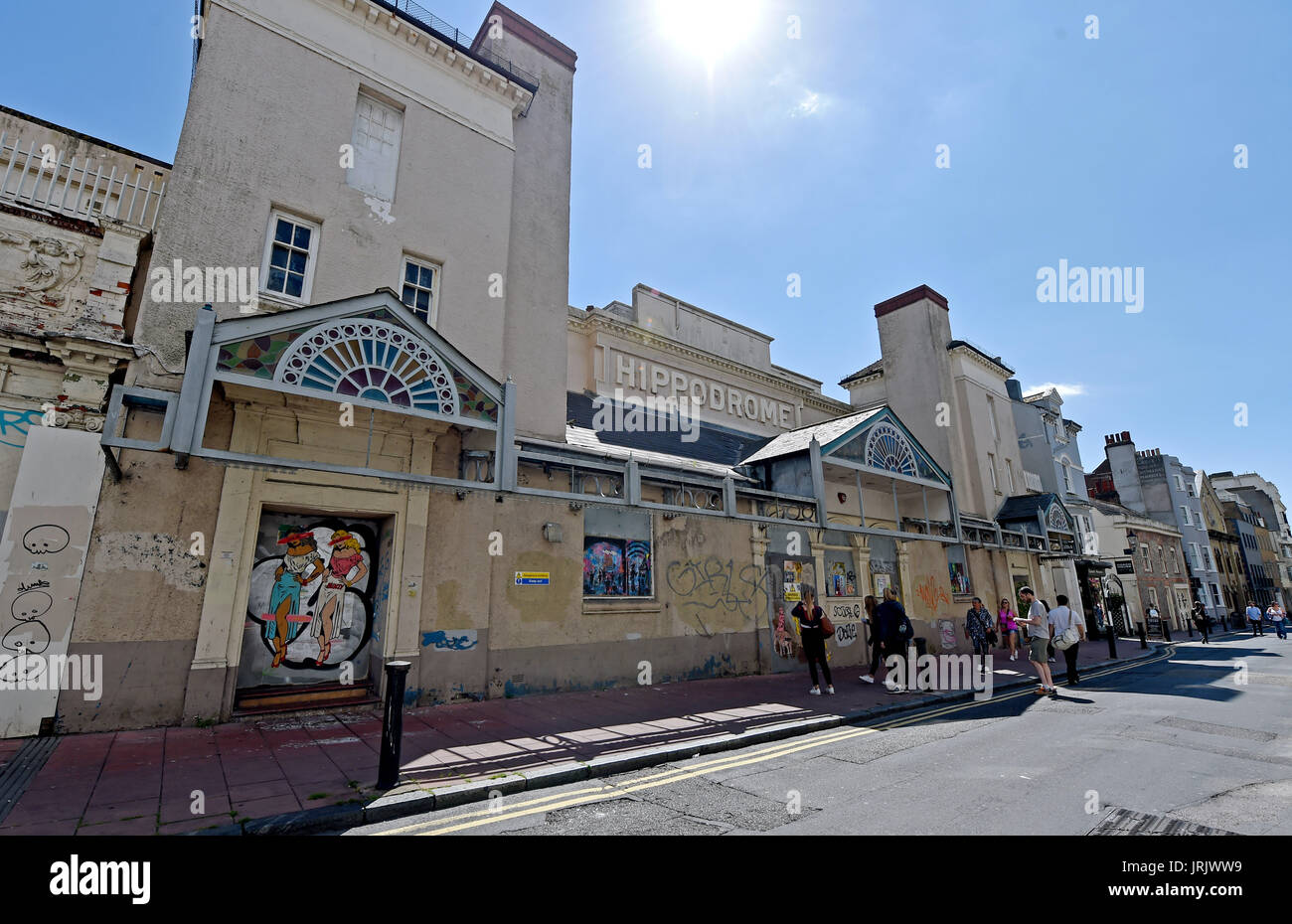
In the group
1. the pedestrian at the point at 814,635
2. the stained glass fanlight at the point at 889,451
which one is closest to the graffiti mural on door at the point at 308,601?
the pedestrian at the point at 814,635

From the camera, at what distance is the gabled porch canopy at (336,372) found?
6145mm

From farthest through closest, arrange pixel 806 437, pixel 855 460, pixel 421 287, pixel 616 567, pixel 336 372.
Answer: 1. pixel 806 437
2. pixel 855 460
3. pixel 616 567
4. pixel 421 287
5. pixel 336 372

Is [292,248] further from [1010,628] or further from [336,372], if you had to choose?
[1010,628]

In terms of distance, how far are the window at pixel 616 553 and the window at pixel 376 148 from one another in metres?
7.25

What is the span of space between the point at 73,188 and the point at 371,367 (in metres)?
5.29

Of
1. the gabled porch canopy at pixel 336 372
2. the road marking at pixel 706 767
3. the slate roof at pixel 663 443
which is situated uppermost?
the slate roof at pixel 663 443

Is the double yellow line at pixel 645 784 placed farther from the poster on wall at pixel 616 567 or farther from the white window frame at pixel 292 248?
the white window frame at pixel 292 248

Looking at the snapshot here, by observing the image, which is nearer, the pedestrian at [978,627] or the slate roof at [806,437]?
the slate roof at [806,437]

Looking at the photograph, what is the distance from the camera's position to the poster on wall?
433 inches

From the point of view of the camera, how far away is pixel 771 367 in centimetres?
2078

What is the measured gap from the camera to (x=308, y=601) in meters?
8.57

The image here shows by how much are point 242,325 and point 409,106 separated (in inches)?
277

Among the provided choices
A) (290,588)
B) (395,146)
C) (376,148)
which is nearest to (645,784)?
(290,588)
